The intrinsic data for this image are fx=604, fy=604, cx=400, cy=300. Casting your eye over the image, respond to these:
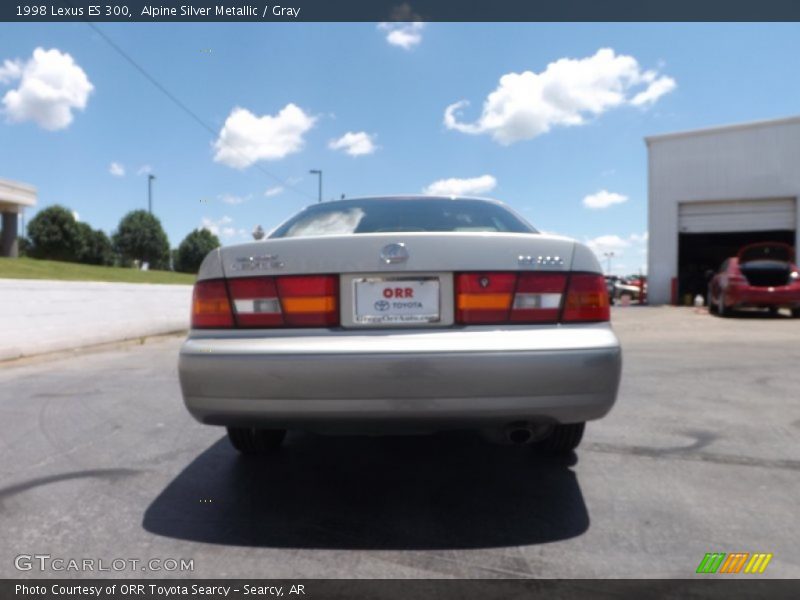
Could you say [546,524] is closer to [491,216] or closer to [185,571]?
[185,571]

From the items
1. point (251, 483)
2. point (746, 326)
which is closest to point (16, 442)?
point (251, 483)

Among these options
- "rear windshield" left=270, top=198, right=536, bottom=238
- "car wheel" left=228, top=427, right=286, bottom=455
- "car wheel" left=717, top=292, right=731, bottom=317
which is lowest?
"car wheel" left=228, top=427, right=286, bottom=455

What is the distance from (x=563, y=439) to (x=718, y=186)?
55.0ft

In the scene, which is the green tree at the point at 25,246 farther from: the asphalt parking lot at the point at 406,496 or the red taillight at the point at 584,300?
the red taillight at the point at 584,300

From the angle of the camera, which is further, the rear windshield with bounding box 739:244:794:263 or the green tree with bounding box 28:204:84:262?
the green tree with bounding box 28:204:84:262

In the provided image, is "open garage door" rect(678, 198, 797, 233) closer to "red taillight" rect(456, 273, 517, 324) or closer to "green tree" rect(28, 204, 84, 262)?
"red taillight" rect(456, 273, 517, 324)

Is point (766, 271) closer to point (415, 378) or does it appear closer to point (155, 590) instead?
point (415, 378)

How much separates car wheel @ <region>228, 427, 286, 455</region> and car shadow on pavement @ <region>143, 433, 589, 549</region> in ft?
0.21

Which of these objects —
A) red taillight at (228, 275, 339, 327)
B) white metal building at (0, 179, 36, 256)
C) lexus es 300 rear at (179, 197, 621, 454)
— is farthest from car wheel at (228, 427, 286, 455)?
white metal building at (0, 179, 36, 256)

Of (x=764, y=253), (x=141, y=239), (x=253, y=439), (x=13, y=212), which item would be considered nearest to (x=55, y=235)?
(x=141, y=239)

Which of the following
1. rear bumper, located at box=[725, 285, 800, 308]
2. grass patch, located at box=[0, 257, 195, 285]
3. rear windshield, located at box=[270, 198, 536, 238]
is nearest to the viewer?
rear windshield, located at box=[270, 198, 536, 238]

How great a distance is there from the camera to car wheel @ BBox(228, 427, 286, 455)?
123 inches

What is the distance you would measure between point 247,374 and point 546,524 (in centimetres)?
132

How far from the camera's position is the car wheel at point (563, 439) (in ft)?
9.97
